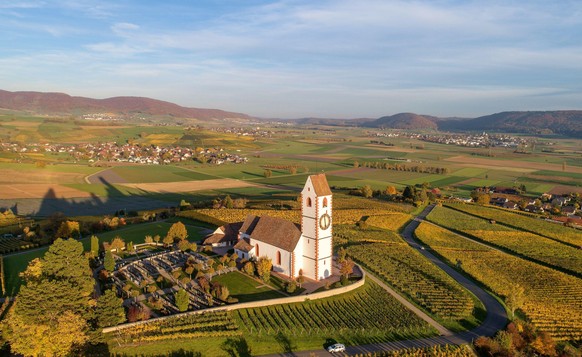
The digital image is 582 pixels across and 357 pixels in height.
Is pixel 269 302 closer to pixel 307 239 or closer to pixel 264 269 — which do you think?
pixel 264 269

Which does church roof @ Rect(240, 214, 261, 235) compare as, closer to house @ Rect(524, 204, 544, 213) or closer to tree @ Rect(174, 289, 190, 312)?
tree @ Rect(174, 289, 190, 312)

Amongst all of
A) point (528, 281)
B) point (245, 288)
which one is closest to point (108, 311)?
point (245, 288)

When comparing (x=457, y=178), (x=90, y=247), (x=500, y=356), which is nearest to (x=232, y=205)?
(x=90, y=247)

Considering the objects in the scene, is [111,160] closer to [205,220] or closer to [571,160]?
[205,220]

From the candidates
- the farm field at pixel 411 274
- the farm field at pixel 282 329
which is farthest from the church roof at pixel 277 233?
the farm field at pixel 411 274

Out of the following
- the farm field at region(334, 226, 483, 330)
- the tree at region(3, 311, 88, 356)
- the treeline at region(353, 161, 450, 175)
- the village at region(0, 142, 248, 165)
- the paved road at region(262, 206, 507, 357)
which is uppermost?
the village at region(0, 142, 248, 165)

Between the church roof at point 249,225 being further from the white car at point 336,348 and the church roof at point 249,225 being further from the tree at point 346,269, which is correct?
the white car at point 336,348

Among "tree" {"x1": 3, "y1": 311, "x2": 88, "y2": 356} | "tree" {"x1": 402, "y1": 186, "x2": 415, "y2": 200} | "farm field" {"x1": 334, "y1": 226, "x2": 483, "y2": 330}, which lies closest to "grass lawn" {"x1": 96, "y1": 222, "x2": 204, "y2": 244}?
"farm field" {"x1": 334, "y1": 226, "x2": 483, "y2": 330}

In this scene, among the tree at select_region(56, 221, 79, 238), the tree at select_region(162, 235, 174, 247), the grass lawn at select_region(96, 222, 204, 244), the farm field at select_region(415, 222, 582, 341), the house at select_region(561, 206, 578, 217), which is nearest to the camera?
the farm field at select_region(415, 222, 582, 341)
